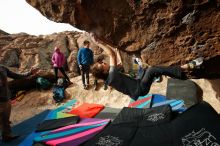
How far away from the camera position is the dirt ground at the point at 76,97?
9572 mm

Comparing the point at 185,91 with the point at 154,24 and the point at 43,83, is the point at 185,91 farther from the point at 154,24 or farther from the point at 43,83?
the point at 43,83

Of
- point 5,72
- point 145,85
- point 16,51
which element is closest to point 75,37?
point 16,51

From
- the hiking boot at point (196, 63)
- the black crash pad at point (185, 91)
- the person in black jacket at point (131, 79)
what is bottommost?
the black crash pad at point (185, 91)

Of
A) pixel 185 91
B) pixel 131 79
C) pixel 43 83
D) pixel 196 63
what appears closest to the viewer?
pixel 196 63

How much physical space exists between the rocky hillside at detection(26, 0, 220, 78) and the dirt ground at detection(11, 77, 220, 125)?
5.14 meters

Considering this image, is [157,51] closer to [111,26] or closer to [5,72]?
[111,26]

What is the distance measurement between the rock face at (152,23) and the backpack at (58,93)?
6.84 m

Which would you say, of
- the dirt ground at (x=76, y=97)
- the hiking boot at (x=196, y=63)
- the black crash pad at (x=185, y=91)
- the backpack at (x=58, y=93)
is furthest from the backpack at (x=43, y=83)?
the hiking boot at (x=196, y=63)

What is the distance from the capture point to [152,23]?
3877 millimetres

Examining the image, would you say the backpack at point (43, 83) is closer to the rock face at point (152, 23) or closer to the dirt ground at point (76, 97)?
the dirt ground at point (76, 97)

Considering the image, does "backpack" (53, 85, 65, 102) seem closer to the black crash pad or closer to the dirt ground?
the dirt ground

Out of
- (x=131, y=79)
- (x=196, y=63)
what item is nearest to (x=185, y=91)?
(x=131, y=79)

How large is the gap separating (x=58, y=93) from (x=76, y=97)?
67 cm

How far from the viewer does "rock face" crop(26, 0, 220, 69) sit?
373cm
